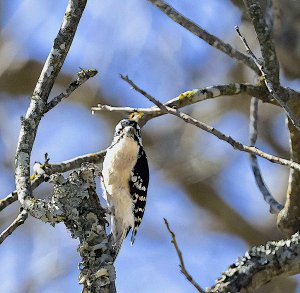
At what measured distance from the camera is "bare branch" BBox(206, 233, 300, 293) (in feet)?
6.98

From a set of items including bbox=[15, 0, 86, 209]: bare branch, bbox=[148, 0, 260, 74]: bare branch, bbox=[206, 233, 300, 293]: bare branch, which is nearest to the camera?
bbox=[206, 233, 300, 293]: bare branch

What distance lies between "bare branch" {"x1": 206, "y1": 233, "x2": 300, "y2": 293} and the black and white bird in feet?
4.91

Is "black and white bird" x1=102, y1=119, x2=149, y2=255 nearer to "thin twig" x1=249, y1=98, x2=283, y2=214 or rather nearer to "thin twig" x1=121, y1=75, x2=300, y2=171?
"thin twig" x1=249, y1=98, x2=283, y2=214

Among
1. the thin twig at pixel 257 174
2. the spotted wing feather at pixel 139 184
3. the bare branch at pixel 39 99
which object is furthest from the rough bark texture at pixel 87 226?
the spotted wing feather at pixel 139 184

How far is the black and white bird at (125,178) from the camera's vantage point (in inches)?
145

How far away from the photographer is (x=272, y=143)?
5629mm

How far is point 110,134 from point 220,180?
0.90 m

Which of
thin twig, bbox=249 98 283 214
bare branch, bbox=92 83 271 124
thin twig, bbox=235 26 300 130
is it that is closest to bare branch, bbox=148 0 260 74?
bare branch, bbox=92 83 271 124

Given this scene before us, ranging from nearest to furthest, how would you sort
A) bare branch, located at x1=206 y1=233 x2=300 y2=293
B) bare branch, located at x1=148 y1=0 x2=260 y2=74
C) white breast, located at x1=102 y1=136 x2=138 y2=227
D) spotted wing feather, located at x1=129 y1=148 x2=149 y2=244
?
bare branch, located at x1=206 y1=233 x2=300 y2=293 < bare branch, located at x1=148 y1=0 x2=260 y2=74 < white breast, located at x1=102 y1=136 x2=138 y2=227 < spotted wing feather, located at x1=129 y1=148 x2=149 y2=244

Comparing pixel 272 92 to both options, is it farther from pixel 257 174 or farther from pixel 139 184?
pixel 139 184

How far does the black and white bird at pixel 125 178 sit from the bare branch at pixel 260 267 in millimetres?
1496

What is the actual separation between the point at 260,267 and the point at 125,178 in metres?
1.62

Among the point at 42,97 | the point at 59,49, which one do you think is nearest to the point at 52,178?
the point at 42,97

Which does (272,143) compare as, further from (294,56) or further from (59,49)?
(59,49)
